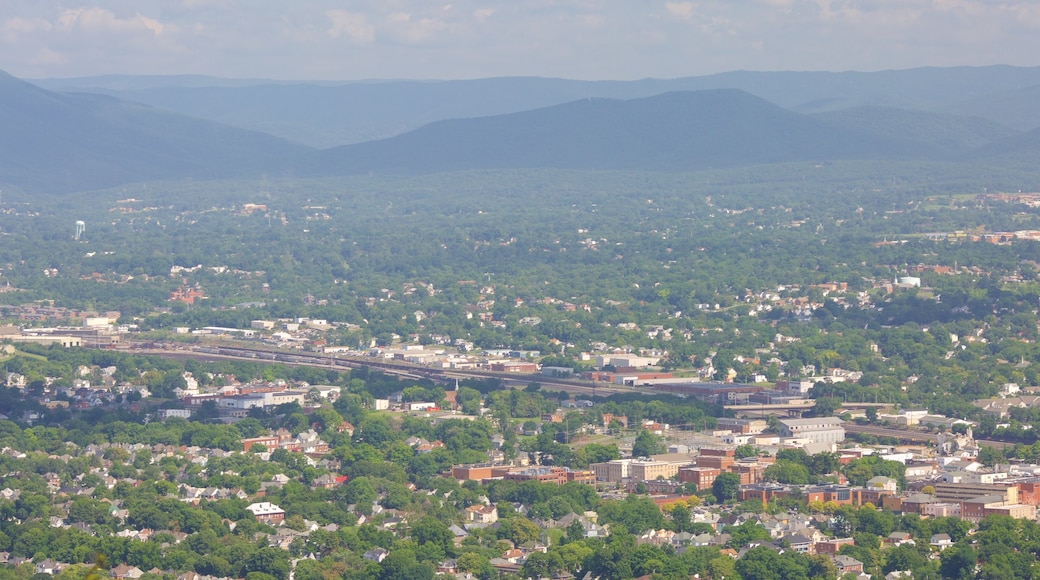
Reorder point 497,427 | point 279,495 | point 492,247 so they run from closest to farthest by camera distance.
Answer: point 279,495 < point 497,427 < point 492,247

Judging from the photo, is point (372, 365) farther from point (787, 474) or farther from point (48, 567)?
point (48, 567)

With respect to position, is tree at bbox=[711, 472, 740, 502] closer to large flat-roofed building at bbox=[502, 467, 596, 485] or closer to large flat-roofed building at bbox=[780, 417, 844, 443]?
large flat-roofed building at bbox=[502, 467, 596, 485]

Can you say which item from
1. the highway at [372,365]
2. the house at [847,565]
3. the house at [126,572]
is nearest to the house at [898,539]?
the house at [847,565]

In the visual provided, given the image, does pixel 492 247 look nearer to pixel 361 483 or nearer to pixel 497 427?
pixel 497 427

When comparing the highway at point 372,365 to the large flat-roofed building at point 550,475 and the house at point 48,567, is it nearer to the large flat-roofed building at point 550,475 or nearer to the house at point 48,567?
the large flat-roofed building at point 550,475

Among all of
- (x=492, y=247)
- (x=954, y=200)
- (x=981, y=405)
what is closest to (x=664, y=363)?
(x=981, y=405)

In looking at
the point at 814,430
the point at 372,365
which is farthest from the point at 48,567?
the point at 372,365

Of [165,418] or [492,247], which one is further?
[492,247]
